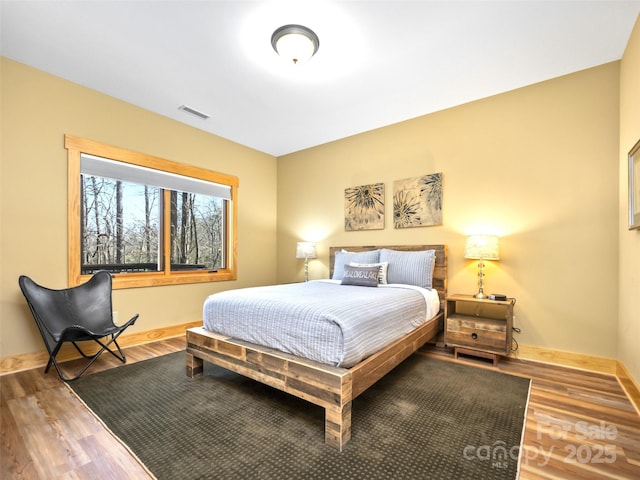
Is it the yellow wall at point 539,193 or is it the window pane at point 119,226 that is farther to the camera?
the window pane at point 119,226

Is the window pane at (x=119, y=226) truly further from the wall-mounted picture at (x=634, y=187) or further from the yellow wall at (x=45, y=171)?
the wall-mounted picture at (x=634, y=187)

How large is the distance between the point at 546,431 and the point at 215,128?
14.7ft

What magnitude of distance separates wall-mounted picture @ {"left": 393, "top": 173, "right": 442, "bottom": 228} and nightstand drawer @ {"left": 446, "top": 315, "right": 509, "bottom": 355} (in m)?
1.18

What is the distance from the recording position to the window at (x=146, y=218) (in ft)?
10.2

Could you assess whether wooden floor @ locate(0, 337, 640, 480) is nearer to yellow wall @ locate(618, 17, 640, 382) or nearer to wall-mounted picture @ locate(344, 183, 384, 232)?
yellow wall @ locate(618, 17, 640, 382)

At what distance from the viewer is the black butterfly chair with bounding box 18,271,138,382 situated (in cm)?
244

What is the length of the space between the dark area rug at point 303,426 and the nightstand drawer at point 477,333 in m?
0.26

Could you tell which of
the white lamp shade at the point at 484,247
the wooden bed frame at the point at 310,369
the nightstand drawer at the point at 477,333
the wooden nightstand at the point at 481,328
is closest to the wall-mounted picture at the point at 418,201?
the white lamp shade at the point at 484,247

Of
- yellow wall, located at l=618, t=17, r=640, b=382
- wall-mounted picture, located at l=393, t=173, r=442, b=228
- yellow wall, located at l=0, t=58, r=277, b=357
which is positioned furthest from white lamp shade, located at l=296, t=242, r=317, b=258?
yellow wall, located at l=618, t=17, r=640, b=382

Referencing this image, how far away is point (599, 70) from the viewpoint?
8.87 ft

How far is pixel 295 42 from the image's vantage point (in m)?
2.25

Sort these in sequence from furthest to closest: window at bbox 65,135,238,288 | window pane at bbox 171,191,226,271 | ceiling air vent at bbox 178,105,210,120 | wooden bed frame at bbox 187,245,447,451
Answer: window pane at bbox 171,191,226,271 < ceiling air vent at bbox 178,105,210,120 < window at bbox 65,135,238,288 < wooden bed frame at bbox 187,245,447,451

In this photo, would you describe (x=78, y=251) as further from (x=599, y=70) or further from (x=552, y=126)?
(x=599, y=70)

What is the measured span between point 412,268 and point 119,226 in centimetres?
340
